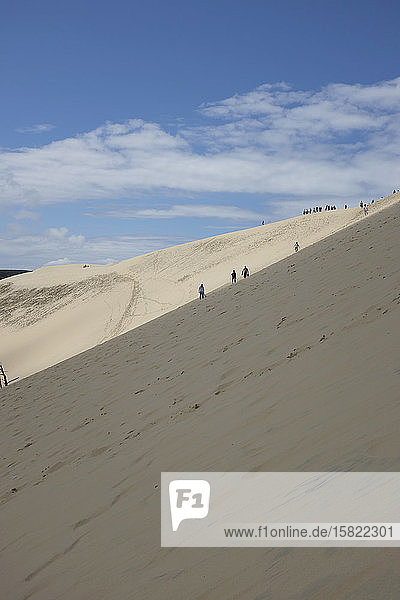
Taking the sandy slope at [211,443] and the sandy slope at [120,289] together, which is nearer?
the sandy slope at [211,443]

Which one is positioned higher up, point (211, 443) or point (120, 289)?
point (120, 289)

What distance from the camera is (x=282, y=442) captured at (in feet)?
13.0

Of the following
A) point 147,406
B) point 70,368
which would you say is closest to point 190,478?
point 147,406

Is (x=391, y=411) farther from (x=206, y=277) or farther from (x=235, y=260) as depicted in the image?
(x=235, y=260)

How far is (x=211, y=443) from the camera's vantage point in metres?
4.63

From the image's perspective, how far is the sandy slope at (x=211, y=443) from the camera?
111 inches

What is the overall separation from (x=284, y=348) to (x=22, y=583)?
4284 mm

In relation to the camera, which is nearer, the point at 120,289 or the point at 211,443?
the point at 211,443

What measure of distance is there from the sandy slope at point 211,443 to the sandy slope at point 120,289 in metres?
18.9

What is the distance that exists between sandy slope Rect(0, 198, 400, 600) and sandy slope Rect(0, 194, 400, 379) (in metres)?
18.9

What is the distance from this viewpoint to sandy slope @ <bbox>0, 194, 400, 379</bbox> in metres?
30.6

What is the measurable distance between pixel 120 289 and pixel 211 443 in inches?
1453

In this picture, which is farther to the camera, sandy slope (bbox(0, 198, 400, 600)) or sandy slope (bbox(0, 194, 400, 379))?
sandy slope (bbox(0, 194, 400, 379))

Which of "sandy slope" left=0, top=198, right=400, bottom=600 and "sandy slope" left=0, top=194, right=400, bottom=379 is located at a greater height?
"sandy slope" left=0, top=194, right=400, bottom=379
